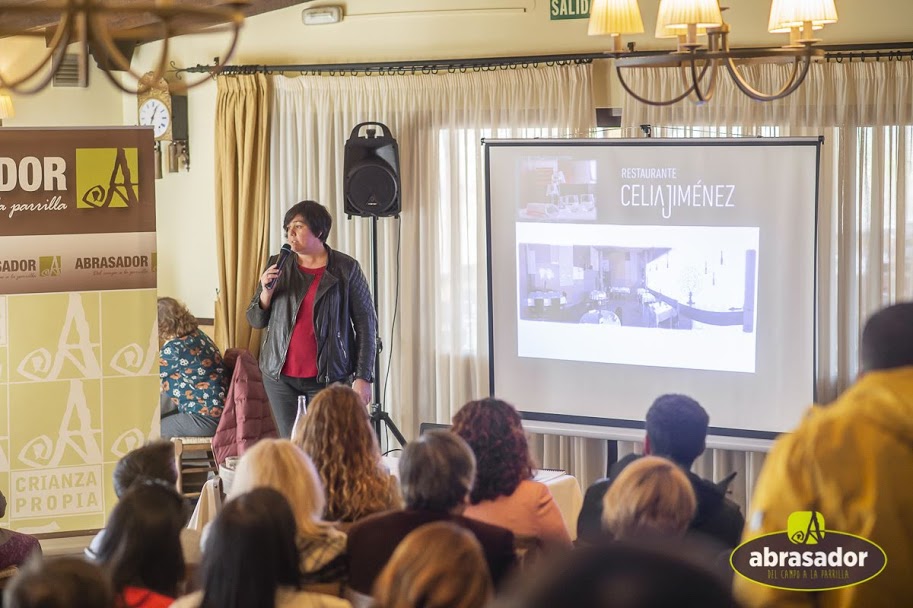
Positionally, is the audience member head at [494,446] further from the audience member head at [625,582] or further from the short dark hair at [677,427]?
the audience member head at [625,582]

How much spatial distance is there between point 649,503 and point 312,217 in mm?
3056

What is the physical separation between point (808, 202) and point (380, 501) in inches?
111

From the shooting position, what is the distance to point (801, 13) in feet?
9.30

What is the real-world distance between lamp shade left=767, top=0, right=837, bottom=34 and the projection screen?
216 centimetres

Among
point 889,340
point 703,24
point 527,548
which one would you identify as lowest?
point 527,548

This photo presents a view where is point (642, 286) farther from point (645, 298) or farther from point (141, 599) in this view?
point (141, 599)

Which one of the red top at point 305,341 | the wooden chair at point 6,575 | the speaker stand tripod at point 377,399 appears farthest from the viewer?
the speaker stand tripod at point 377,399

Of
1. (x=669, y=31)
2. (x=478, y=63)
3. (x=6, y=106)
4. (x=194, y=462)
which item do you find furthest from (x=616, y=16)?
(x=6, y=106)

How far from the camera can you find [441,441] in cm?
274

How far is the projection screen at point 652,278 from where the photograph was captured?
5.03 meters

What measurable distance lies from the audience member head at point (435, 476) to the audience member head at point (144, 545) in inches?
24.0

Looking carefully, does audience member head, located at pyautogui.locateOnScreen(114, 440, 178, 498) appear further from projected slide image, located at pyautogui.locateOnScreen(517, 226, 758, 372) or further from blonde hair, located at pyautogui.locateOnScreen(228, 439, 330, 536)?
projected slide image, located at pyautogui.locateOnScreen(517, 226, 758, 372)

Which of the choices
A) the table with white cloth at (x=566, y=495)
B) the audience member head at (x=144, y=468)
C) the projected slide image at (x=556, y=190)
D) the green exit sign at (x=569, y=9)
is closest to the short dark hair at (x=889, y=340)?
the audience member head at (x=144, y=468)

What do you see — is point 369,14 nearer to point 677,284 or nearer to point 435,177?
point 435,177
